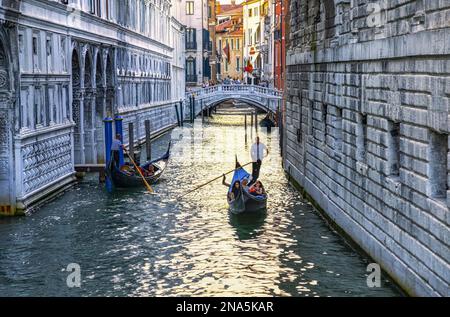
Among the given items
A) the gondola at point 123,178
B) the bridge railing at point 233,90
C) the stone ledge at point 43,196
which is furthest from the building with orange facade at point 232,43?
the stone ledge at point 43,196

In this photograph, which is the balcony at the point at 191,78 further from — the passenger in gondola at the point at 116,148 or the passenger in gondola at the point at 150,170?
the passenger in gondola at the point at 116,148

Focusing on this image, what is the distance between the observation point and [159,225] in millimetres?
14961

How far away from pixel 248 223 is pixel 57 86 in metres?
5.85

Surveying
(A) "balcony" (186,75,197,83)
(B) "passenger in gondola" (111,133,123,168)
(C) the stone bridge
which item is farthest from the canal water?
(A) "balcony" (186,75,197,83)

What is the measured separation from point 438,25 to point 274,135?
28775mm

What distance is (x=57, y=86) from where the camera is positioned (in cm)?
1841

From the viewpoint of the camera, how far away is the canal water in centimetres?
1073

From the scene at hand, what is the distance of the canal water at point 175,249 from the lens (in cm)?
1073

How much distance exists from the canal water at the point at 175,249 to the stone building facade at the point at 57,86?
763 millimetres

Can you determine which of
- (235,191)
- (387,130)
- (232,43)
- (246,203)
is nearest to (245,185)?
(235,191)

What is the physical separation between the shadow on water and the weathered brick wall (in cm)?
117
